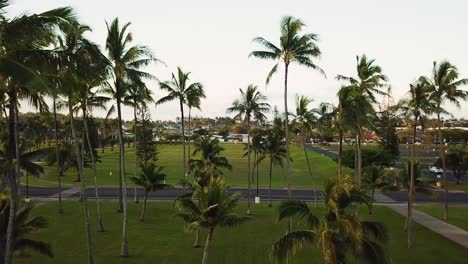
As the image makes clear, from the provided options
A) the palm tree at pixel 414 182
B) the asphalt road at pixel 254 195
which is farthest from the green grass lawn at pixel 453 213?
the palm tree at pixel 414 182

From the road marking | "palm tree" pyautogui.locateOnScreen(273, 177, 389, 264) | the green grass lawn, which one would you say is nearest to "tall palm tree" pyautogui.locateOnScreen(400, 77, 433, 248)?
the green grass lawn

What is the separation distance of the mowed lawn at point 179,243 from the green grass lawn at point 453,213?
4.47m

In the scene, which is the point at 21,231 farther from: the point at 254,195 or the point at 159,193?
the point at 254,195

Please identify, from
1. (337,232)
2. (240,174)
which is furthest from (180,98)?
(240,174)

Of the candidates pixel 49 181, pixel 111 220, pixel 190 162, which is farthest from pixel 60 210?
pixel 49 181

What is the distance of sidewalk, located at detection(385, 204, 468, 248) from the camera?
120 ft

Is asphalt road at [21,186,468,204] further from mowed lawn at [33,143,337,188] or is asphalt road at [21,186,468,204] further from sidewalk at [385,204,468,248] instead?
sidewalk at [385,204,468,248]

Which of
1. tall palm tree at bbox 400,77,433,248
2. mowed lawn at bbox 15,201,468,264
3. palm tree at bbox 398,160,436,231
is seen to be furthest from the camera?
palm tree at bbox 398,160,436,231

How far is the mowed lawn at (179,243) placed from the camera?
30.0m

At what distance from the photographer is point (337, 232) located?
16906 mm

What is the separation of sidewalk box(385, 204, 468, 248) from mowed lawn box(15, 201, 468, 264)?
3.02 feet

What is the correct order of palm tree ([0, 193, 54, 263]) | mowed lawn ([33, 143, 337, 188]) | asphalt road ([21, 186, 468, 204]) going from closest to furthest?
palm tree ([0, 193, 54, 263])
asphalt road ([21, 186, 468, 204])
mowed lawn ([33, 143, 337, 188])

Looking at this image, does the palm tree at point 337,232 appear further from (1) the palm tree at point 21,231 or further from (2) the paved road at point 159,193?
(2) the paved road at point 159,193

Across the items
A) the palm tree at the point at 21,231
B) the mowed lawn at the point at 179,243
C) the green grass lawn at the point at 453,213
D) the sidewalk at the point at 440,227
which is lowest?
the green grass lawn at the point at 453,213
